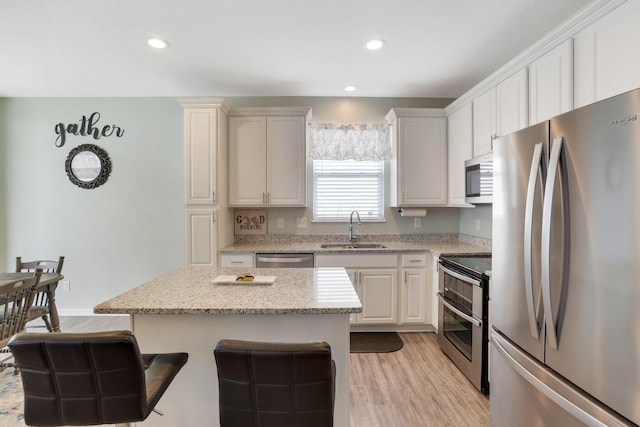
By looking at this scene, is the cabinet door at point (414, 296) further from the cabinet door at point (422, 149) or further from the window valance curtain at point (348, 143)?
the window valance curtain at point (348, 143)

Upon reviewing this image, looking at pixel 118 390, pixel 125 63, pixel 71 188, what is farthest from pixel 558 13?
pixel 71 188

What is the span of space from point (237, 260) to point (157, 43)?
2013 millimetres

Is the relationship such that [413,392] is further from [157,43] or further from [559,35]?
[157,43]

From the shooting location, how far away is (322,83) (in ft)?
10.8

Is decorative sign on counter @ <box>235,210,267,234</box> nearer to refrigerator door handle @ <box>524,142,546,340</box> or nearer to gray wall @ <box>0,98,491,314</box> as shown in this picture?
gray wall @ <box>0,98,491,314</box>

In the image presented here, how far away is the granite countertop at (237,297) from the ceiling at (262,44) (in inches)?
69.4

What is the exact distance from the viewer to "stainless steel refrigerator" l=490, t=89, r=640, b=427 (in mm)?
977

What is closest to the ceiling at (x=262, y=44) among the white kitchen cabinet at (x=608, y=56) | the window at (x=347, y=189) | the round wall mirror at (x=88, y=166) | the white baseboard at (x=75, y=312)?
the white kitchen cabinet at (x=608, y=56)

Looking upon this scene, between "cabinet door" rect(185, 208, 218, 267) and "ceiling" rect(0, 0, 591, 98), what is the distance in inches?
56.8

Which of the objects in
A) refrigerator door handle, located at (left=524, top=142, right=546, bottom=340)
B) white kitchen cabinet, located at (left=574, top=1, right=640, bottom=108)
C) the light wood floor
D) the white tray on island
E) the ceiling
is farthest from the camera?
the ceiling

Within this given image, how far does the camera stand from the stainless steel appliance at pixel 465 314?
84.7 inches

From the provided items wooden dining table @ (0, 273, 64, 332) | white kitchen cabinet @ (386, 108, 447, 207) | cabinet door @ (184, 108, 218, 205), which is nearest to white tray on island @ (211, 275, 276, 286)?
cabinet door @ (184, 108, 218, 205)

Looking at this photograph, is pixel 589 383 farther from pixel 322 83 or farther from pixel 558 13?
pixel 322 83

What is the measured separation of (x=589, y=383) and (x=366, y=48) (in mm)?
2517
